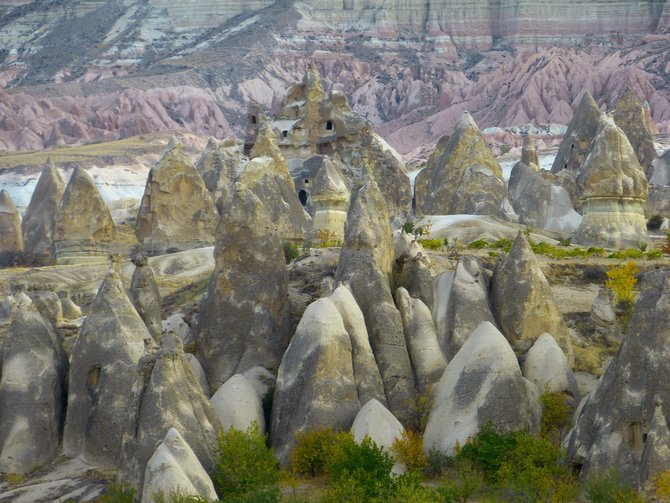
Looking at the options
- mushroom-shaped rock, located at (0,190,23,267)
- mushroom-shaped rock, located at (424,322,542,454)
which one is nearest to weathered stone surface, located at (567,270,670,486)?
mushroom-shaped rock, located at (424,322,542,454)

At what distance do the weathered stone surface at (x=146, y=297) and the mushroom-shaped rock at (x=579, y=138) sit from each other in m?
26.3

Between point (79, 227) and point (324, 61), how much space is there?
78.2m

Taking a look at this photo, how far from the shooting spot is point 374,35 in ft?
381

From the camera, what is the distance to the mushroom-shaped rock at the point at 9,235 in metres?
40.5

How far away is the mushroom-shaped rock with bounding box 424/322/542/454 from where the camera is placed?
1650cm

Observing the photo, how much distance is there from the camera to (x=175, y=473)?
14.0 meters

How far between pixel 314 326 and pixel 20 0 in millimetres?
120132

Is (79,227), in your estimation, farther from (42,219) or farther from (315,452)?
(315,452)

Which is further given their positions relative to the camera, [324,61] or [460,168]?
[324,61]

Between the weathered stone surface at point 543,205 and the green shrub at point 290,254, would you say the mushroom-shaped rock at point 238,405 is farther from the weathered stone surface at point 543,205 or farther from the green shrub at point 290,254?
the weathered stone surface at point 543,205

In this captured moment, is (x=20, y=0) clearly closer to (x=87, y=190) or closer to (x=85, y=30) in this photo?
(x=85, y=30)

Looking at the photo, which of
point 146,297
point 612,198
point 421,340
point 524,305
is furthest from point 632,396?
point 612,198

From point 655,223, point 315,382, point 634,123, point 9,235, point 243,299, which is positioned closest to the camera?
point 315,382

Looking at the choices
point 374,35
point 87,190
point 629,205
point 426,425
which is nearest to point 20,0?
point 374,35
